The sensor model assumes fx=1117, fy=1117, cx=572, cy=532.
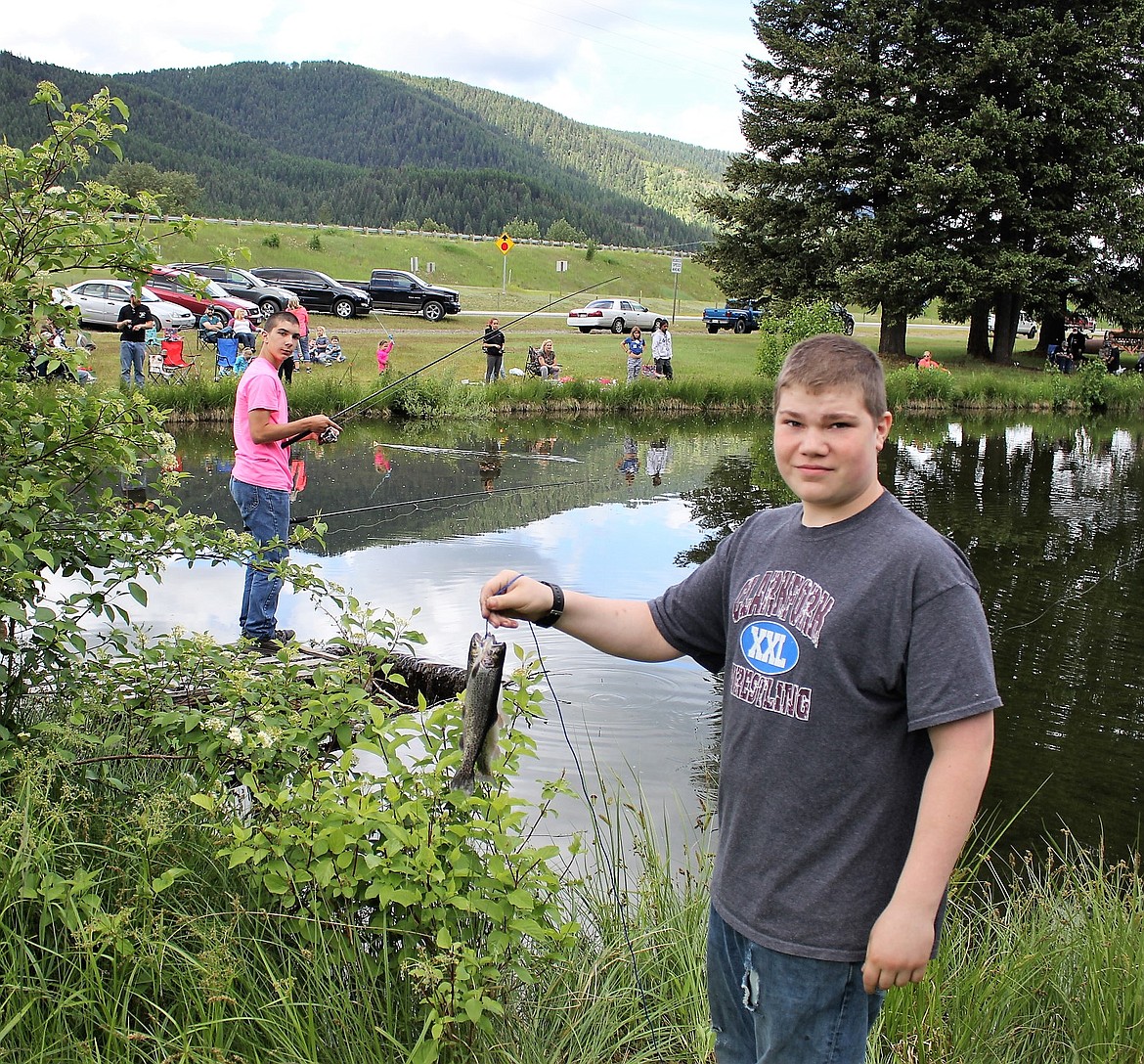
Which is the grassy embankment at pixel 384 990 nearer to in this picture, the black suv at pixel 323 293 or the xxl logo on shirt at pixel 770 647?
the xxl logo on shirt at pixel 770 647

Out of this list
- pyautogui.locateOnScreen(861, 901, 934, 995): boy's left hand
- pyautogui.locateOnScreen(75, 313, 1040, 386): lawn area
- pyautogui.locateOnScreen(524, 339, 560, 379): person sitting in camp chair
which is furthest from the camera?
pyautogui.locateOnScreen(524, 339, 560, 379): person sitting in camp chair

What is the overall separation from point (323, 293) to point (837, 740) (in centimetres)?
3873

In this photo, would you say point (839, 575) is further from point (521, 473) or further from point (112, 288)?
point (112, 288)

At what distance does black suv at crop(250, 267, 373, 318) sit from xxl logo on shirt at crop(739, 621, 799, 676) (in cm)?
3801

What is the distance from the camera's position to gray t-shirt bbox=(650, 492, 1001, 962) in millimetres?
1988

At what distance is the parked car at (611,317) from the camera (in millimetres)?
42594

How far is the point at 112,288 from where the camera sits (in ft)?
102

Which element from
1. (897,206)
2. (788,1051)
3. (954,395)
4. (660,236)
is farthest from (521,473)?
(660,236)

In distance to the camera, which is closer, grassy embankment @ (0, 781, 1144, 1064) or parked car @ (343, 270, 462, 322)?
grassy embankment @ (0, 781, 1144, 1064)

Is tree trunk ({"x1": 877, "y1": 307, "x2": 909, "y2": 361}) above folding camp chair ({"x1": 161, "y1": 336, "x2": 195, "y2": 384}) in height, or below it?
above

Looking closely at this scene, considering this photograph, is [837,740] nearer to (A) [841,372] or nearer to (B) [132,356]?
(A) [841,372]

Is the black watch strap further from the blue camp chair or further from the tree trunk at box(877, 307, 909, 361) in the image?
the tree trunk at box(877, 307, 909, 361)

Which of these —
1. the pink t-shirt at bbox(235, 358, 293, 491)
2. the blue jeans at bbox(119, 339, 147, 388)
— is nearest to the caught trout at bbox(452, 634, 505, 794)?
the pink t-shirt at bbox(235, 358, 293, 491)

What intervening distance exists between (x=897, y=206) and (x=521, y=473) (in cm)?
2443
